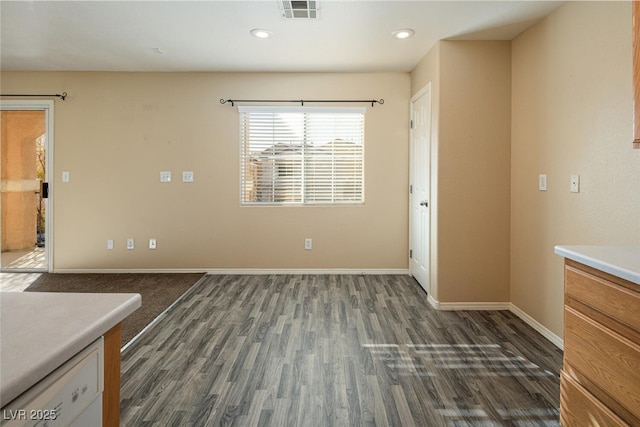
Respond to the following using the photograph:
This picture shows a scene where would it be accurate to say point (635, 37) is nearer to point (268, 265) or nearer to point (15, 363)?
point (15, 363)

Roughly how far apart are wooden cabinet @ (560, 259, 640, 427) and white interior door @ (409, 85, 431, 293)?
2.26 m

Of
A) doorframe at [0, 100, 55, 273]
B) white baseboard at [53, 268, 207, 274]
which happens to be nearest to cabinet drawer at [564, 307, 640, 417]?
white baseboard at [53, 268, 207, 274]

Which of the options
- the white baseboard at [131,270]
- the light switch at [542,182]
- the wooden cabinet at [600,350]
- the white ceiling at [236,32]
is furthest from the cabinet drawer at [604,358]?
the white baseboard at [131,270]

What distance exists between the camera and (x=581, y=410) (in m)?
1.52

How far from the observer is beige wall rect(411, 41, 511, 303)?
3.53m

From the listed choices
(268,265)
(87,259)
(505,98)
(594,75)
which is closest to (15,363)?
(594,75)

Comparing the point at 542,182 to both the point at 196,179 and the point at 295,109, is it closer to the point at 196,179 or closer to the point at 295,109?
the point at 295,109

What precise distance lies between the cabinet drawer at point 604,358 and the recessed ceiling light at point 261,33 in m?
3.09

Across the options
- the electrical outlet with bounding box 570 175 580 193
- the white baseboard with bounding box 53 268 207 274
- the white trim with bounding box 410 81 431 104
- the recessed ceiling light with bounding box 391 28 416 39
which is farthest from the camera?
the white baseboard with bounding box 53 268 207 274

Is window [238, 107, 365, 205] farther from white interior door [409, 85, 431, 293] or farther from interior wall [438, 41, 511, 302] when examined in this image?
interior wall [438, 41, 511, 302]

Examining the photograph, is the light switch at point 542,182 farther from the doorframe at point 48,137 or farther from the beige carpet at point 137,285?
the doorframe at point 48,137

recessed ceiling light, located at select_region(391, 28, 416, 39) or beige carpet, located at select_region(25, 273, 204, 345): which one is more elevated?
recessed ceiling light, located at select_region(391, 28, 416, 39)

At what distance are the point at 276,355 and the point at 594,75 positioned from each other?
2768mm

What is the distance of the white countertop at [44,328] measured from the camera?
57 cm
